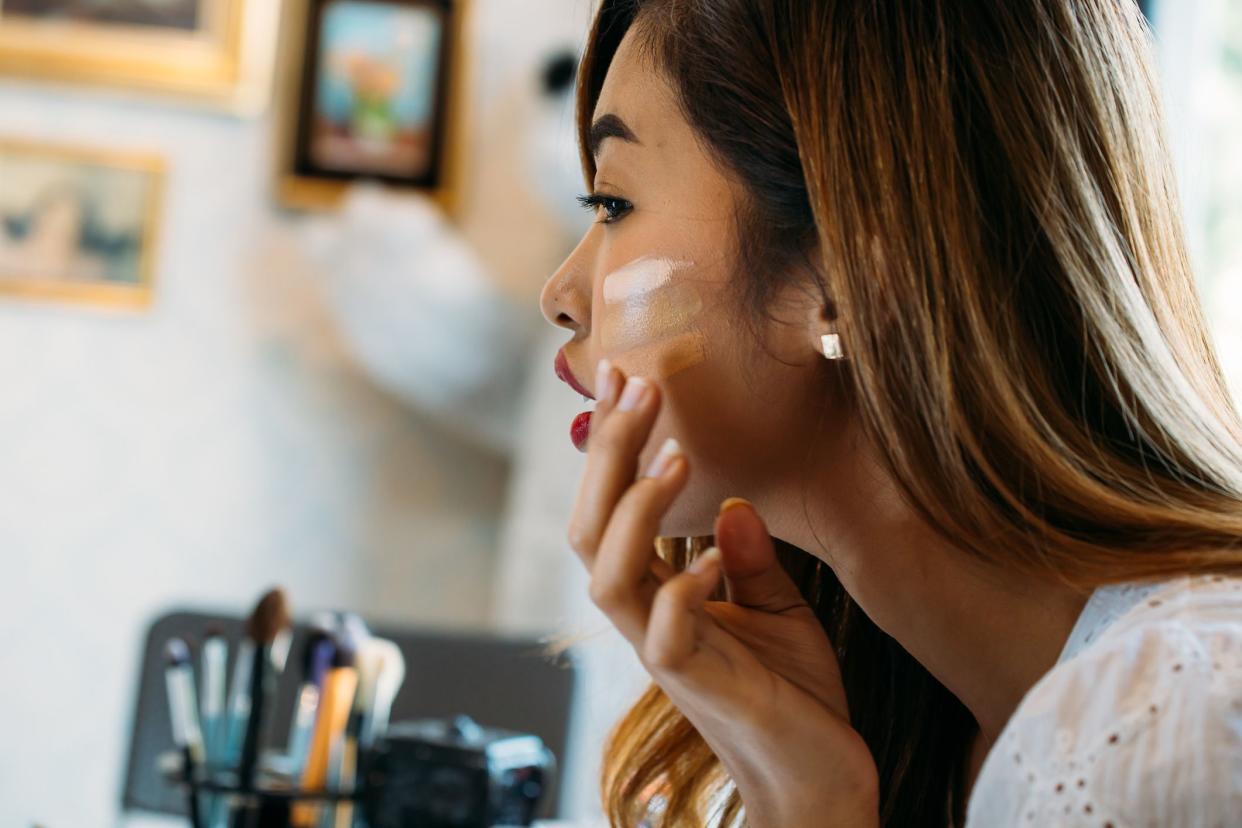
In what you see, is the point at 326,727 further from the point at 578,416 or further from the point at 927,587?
the point at 927,587

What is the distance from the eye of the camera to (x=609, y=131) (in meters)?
0.66

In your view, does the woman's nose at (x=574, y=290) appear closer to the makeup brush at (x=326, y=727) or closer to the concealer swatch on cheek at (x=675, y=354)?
the concealer swatch on cheek at (x=675, y=354)

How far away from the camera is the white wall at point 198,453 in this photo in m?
1.74

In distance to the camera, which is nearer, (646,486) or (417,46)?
(646,486)

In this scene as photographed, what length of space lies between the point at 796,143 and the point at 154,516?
1.40 m

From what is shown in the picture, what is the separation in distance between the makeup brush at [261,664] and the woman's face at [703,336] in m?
0.26

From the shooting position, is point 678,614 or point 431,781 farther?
point 431,781

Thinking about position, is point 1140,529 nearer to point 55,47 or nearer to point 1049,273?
point 1049,273

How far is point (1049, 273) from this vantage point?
0.56 metres

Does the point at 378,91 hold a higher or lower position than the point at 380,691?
higher

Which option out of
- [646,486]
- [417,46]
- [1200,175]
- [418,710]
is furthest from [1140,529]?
[417,46]

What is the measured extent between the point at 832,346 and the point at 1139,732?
0.76 feet

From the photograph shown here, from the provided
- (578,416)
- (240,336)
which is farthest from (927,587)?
(240,336)

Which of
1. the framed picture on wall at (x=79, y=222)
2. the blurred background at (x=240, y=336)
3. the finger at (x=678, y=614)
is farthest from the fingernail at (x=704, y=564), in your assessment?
the framed picture on wall at (x=79, y=222)
